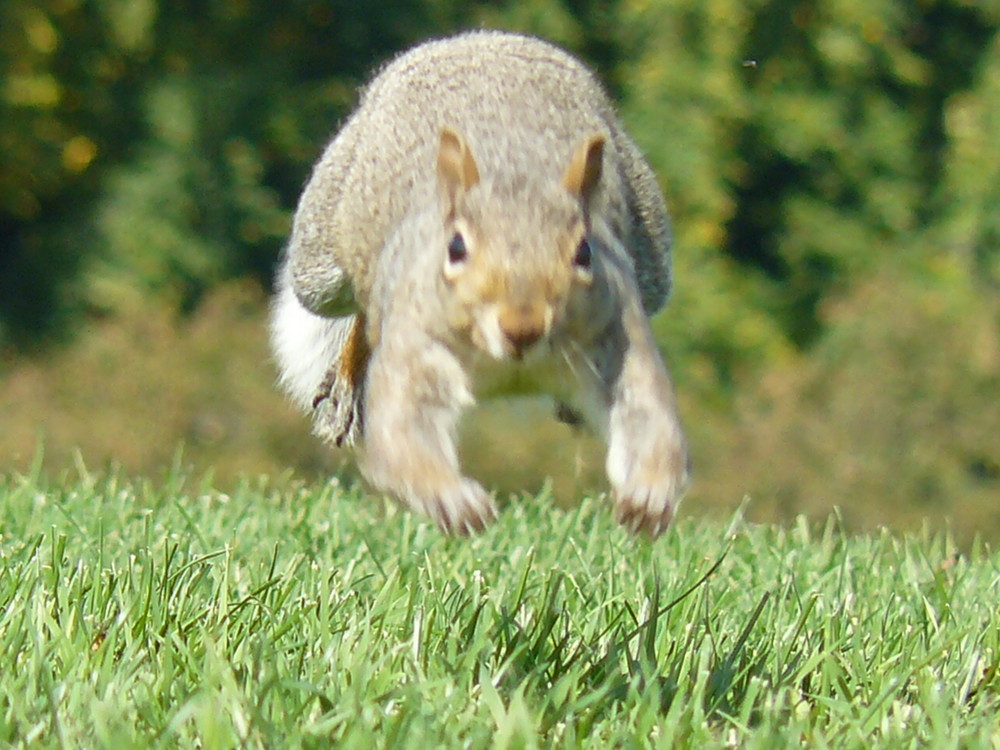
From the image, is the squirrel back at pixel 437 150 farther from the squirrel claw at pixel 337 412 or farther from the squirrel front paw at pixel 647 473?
the squirrel front paw at pixel 647 473

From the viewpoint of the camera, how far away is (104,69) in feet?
50.6

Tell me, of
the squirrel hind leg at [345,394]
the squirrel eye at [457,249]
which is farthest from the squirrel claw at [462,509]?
the squirrel hind leg at [345,394]

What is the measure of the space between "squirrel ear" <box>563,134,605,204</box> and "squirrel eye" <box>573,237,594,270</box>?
0.13m

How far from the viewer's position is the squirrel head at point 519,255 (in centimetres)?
255

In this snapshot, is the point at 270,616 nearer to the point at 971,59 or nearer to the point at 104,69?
the point at 104,69

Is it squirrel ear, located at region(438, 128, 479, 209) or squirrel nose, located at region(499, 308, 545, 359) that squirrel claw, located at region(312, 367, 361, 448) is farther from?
squirrel nose, located at region(499, 308, 545, 359)

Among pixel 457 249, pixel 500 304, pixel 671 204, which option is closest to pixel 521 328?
pixel 500 304

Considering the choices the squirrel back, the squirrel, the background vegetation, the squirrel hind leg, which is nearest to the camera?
the squirrel

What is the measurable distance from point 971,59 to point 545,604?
1425cm

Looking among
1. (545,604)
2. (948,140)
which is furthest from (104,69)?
(545,604)

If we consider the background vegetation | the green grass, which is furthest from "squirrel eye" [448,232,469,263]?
the background vegetation

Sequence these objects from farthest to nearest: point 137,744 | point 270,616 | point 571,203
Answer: point 270,616 < point 571,203 < point 137,744

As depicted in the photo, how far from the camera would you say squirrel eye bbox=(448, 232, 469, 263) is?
2.68 meters

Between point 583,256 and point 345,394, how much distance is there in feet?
4.49
